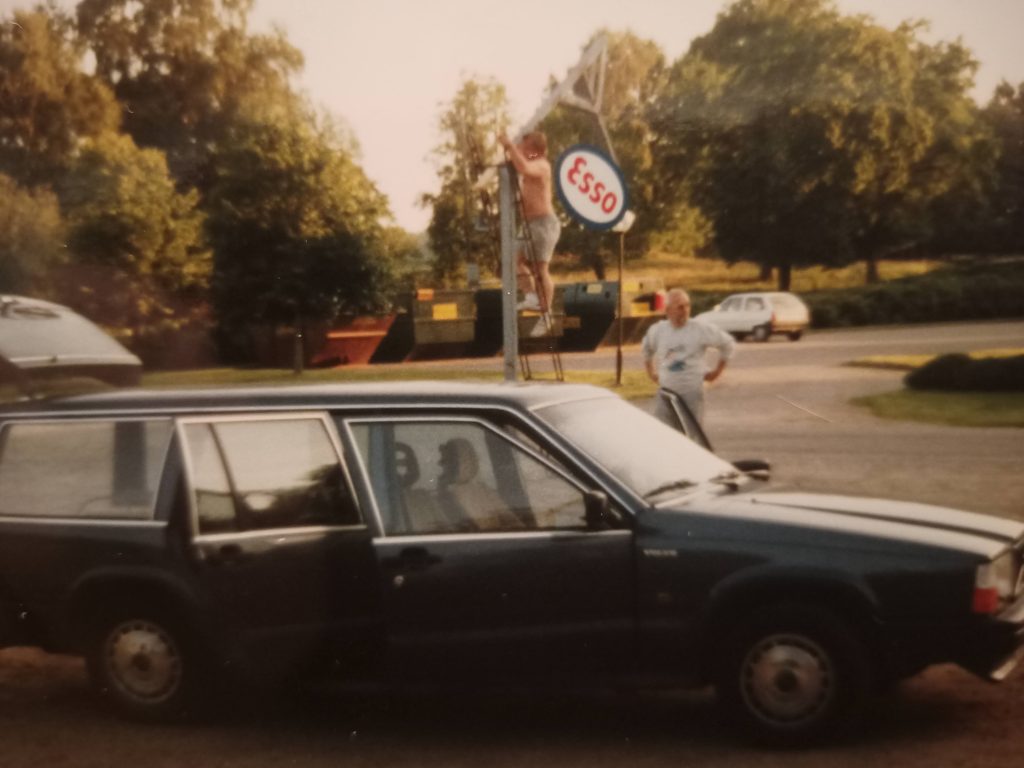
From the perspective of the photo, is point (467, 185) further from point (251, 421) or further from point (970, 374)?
point (251, 421)

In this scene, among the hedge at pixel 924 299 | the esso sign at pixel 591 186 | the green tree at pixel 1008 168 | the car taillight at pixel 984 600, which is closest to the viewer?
the car taillight at pixel 984 600

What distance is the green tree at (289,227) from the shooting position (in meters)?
11.4

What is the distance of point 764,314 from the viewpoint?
12641 millimetres

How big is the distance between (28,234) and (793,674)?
8.19 meters

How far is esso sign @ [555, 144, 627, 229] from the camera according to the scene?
37.8ft

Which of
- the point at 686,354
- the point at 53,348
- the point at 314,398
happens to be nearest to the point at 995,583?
the point at 314,398

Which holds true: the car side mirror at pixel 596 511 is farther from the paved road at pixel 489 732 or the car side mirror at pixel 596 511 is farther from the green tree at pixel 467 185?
the green tree at pixel 467 185

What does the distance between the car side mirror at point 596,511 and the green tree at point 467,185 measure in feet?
20.3

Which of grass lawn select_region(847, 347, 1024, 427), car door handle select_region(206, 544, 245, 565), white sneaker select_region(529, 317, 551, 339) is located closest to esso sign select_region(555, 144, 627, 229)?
white sneaker select_region(529, 317, 551, 339)

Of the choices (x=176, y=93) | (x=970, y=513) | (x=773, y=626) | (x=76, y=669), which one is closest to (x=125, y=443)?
(x=76, y=669)

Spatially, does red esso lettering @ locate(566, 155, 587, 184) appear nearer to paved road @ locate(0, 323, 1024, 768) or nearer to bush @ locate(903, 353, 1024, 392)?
bush @ locate(903, 353, 1024, 392)

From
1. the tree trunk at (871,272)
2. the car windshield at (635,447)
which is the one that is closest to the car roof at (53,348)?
the car windshield at (635,447)

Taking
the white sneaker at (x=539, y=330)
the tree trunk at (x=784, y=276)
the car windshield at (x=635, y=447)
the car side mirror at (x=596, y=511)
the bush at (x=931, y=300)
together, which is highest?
the tree trunk at (x=784, y=276)

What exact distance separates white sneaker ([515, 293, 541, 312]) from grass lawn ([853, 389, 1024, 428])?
3160 mm
